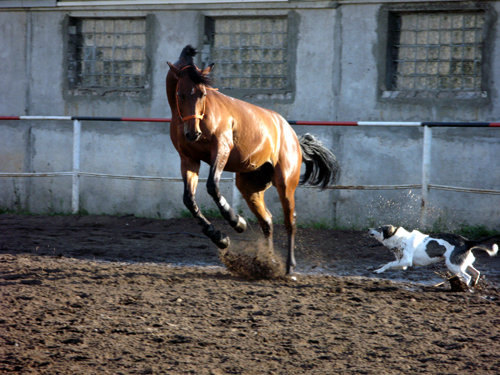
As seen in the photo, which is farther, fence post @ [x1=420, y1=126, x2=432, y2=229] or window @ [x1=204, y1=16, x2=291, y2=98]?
window @ [x1=204, y1=16, x2=291, y2=98]

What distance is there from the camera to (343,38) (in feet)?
35.2

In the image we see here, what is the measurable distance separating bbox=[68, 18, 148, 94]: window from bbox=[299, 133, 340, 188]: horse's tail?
514 centimetres

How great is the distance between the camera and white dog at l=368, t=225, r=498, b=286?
6.03 meters

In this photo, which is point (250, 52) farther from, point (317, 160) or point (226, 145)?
point (226, 145)

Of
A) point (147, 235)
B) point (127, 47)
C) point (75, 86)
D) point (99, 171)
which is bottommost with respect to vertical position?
point (147, 235)

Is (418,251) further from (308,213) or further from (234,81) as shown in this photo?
(234,81)

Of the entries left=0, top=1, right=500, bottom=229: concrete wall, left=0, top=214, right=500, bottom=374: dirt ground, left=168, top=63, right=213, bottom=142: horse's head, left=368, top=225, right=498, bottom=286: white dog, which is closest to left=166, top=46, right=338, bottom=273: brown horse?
left=168, top=63, right=213, bottom=142: horse's head

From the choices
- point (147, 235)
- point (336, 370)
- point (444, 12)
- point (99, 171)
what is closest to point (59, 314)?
point (336, 370)

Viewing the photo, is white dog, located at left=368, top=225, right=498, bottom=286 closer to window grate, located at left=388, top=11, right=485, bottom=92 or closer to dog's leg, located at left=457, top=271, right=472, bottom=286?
dog's leg, located at left=457, top=271, right=472, bottom=286

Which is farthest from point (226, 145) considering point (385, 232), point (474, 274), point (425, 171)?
point (425, 171)

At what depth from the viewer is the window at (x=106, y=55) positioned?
12.1 metres

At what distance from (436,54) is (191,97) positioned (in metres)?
6.02

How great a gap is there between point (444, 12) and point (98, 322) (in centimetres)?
800

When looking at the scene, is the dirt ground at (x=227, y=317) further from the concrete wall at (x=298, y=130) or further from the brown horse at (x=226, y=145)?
the concrete wall at (x=298, y=130)
